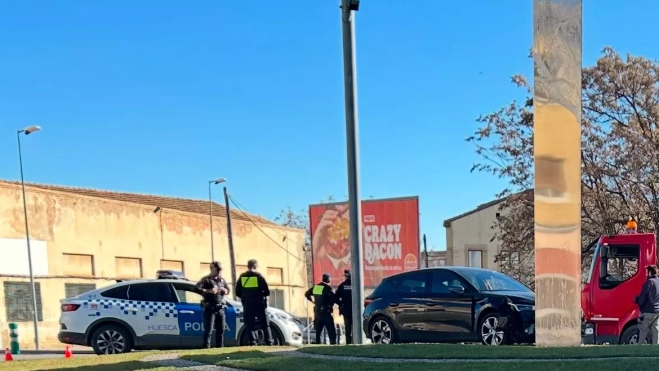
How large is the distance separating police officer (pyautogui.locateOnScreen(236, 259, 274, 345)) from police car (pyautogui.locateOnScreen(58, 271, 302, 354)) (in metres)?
0.33

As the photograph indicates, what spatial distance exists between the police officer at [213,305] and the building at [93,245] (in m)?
16.2

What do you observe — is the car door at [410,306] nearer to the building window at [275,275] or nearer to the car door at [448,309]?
the car door at [448,309]

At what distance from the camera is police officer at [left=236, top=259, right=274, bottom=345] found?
1201 cm

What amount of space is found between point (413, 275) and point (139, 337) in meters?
5.07

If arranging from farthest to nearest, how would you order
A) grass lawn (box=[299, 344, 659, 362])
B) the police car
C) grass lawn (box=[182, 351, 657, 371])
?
the police car
grass lawn (box=[299, 344, 659, 362])
grass lawn (box=[182, 351, 657, 371])

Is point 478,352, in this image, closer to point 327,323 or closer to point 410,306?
point 410,306

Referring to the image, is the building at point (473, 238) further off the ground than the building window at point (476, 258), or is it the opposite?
the building at point (473, 238)

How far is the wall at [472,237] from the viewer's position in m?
39.5

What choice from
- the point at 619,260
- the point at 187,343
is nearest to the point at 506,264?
the point at 619,260

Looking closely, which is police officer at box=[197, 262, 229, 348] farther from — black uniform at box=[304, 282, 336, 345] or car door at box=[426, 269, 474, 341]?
car door at box=[426, 269, 474, 341]

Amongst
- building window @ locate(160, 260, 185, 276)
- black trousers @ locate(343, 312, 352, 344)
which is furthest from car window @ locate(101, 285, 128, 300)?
building window @ locate(160, 260, 185, 276)

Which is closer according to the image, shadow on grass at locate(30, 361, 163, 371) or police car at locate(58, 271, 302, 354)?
shadow on grass at locate(30, 361, 163, 371)

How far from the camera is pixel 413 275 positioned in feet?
41.4

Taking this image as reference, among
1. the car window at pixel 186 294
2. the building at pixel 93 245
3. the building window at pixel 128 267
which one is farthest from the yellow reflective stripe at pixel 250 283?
the building window at pixel 128 267
